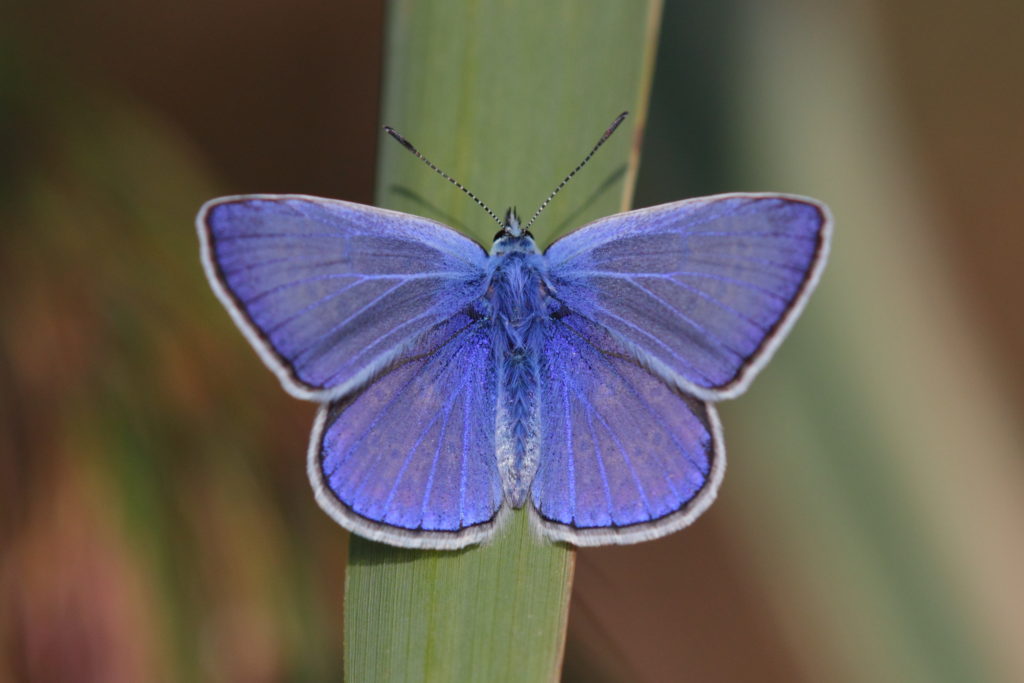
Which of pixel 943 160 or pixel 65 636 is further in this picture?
pixel 943 160

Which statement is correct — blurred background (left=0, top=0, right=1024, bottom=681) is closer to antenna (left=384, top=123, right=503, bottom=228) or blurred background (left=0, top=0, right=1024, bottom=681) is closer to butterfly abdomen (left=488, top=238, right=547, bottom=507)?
antenna (left=384, top=123, right=503, bottom=228)

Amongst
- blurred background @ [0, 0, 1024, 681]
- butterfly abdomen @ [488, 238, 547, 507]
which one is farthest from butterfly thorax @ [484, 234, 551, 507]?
blurred background @ [0, 0, 1024, 681]

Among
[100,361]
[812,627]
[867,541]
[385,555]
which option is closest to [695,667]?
[812,627]

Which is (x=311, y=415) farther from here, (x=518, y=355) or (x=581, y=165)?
(x=581, y=165)

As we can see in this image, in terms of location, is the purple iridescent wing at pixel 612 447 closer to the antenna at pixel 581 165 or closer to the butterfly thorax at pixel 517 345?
the butterfly thorax at pixel 517 345

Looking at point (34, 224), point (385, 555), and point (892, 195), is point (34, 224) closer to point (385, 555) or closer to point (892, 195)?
point (385, 555)

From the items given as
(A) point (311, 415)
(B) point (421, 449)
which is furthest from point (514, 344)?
(A) point (311, 415)
